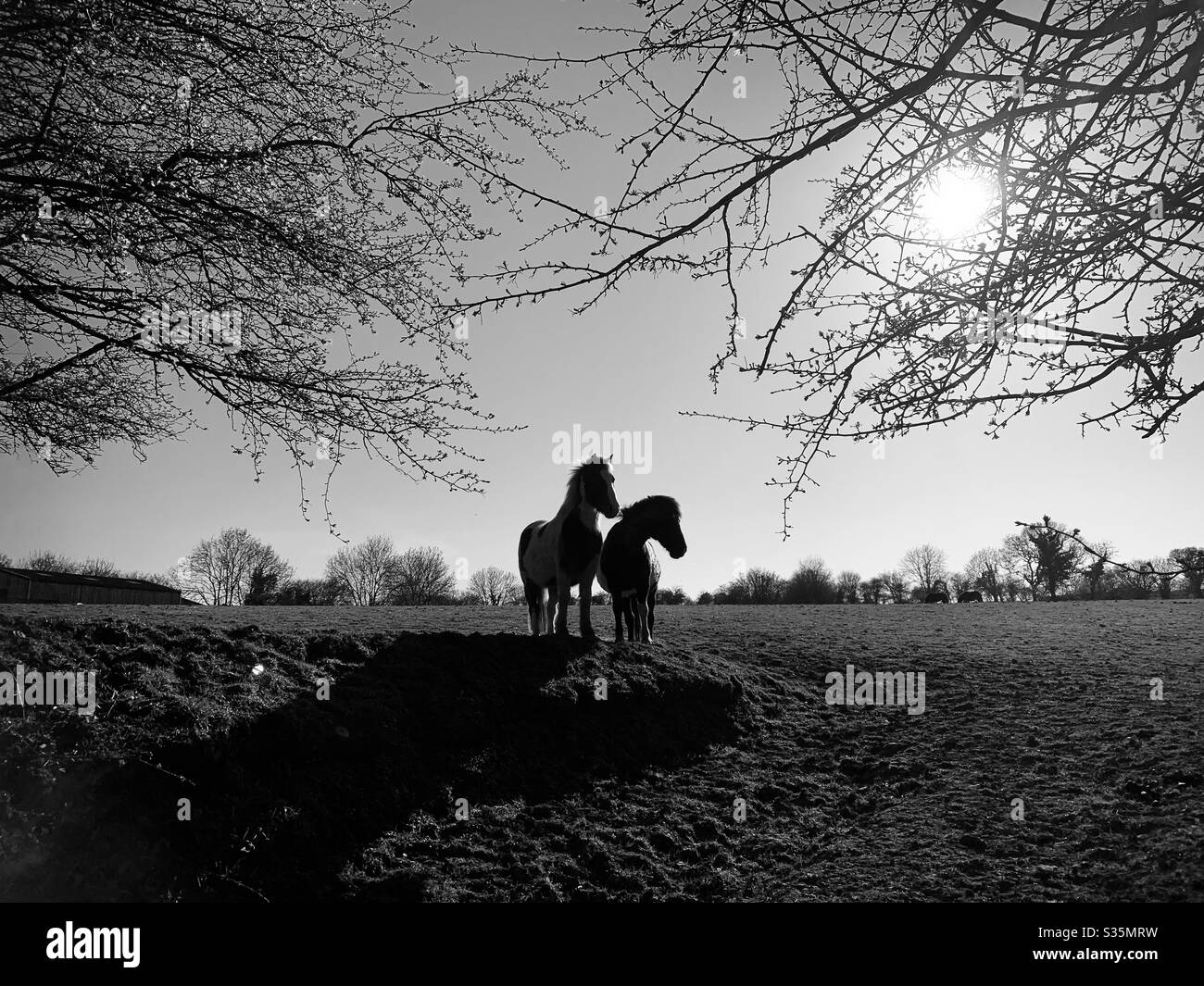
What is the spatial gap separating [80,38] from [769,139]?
14.9 ft

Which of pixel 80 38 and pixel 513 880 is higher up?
pixel 80 38

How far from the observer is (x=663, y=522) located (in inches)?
439

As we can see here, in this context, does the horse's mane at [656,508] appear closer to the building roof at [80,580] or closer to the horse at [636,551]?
the horse at [636,551]

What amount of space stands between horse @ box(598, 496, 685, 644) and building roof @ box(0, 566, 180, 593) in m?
43.0

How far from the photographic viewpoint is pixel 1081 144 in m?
3.78

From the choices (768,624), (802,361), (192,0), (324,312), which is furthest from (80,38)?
(768,624)

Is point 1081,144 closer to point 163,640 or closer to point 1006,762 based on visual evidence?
point 1006,762

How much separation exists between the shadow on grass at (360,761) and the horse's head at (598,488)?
1.88m

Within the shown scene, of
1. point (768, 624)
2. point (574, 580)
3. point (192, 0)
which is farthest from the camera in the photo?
point (768, 624)

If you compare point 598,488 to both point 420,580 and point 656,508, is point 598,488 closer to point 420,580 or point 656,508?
point 656,508

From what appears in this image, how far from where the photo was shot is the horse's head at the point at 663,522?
438 inches

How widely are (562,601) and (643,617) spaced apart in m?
1.82

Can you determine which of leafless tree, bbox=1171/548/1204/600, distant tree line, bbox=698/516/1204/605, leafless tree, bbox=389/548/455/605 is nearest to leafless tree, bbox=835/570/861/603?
distant tree line, bbox=698/516/1204/605

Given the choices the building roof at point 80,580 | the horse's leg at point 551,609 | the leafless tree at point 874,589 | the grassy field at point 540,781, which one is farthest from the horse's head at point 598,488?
the leafless tree at point 874,589
